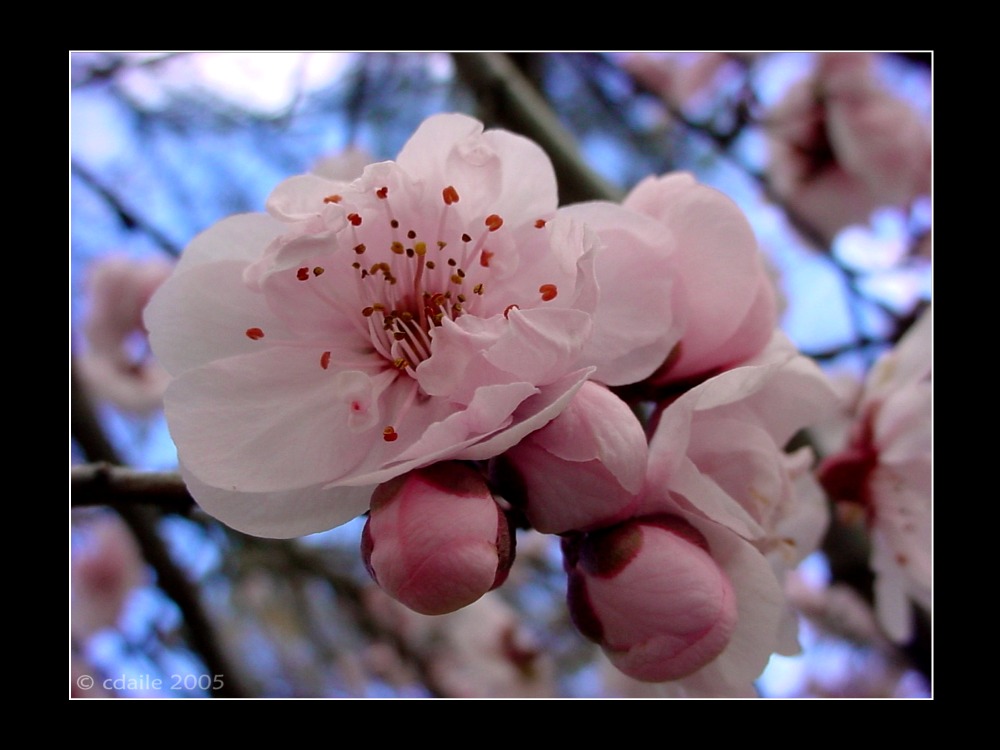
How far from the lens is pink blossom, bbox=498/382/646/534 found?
0.48m

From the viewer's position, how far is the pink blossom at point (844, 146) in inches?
58.9

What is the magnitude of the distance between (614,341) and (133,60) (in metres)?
1.21

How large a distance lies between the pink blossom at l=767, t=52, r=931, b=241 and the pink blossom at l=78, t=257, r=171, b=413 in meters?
1.35

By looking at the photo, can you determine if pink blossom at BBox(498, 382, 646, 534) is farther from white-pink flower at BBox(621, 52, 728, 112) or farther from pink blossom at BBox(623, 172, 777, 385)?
white-pink flower at BBox(621, 52, 728, 112)

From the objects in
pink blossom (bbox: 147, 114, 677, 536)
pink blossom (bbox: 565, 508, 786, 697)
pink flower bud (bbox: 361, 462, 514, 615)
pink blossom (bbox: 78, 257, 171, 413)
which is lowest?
pink blossom (bbox: 565, 508, 786, 697)

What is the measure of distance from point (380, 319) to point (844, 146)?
132 centimetres

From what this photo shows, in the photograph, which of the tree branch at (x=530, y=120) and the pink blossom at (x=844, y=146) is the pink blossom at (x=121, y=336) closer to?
the tree branch at (x=530, y=120)

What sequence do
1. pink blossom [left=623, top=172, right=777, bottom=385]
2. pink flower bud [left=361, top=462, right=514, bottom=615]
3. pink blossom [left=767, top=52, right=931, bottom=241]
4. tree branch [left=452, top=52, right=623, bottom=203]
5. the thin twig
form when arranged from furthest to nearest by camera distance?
pink blossom [left=767, top=52, right=931, bottom=241] → the thin twig → tree branch [left=452, top=52, right=623, bottom=203] → pink blossom [left=623, top=172, right=777, bottom=385] → pink flower bud [left=361, top=462, right=514, bottom=615]

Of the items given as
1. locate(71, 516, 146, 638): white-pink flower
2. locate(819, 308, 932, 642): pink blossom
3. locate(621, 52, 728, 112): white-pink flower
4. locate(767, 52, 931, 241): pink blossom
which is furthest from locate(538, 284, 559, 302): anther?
locate(71, 516, 146, 638): white-pink flower

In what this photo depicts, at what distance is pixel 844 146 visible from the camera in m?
1.53

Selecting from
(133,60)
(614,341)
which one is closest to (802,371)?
(614,341)

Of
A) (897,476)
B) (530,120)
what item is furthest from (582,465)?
(530,120)

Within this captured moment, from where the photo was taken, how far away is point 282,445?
0.52 m

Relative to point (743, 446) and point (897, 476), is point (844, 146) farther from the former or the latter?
point (743, 446)
